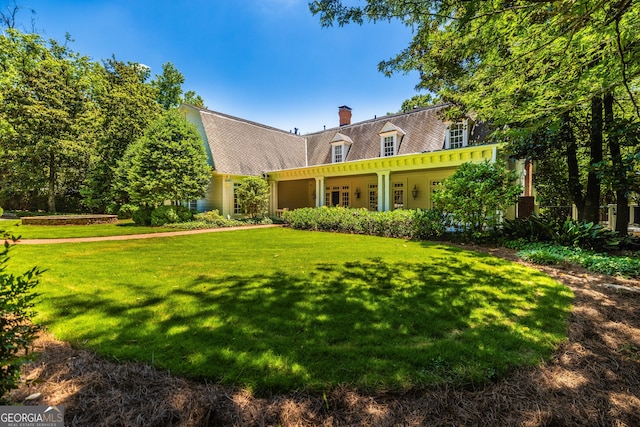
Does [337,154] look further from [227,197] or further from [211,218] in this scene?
[211,218]

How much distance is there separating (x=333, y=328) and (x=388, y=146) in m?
14.7

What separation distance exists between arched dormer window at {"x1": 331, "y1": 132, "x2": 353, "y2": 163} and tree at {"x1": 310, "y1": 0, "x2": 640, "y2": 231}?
32.6 feet

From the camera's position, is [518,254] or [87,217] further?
[87,217]

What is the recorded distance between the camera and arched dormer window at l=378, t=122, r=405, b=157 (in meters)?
15.7

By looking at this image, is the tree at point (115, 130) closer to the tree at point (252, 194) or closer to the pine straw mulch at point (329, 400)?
the tree at point (252, 194)

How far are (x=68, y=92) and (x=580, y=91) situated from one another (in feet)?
99.4

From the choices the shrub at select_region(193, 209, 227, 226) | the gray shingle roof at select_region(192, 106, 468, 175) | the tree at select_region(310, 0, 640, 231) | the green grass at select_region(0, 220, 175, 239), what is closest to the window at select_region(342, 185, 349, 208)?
the gray shingle roof at select_region(192, 106, 468, 175)

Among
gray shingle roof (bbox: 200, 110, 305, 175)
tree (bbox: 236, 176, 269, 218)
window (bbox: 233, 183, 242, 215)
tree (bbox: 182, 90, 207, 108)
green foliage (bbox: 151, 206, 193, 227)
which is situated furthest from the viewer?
tree (bbox: 182, 90, 207, 108)

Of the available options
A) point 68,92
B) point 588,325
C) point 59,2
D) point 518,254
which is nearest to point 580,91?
point 518,254

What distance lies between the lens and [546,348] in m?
2.68

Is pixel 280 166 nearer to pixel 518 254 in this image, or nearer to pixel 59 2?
pixel 59 2

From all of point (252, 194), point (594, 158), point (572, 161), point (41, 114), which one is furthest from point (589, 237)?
point (41, 114)

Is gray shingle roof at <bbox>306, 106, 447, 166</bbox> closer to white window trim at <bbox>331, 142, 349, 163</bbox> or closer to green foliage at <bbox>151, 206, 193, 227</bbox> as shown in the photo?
white window trim at <bbox>331, 142, 349, 163</bbox>
